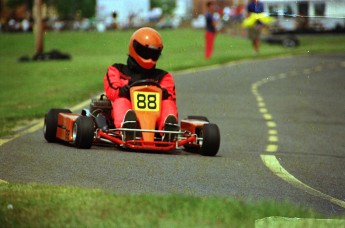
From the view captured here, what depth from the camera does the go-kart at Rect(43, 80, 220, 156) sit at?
13547 mm

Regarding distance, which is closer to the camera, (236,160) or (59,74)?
(236,160)

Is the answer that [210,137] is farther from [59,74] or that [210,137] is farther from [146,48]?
[59,74]

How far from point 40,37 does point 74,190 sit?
39.3m

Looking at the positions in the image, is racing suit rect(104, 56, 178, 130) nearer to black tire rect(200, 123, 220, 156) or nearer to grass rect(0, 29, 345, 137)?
black tire rect(200, 123, 220, 156)

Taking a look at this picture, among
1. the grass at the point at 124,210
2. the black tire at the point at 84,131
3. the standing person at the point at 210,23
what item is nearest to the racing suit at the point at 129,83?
the black tire at the point at 84,131

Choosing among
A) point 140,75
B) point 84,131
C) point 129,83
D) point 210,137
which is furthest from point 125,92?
point 210,137

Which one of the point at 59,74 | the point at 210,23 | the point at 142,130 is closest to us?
the point at 142,130

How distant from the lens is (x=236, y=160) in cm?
1340

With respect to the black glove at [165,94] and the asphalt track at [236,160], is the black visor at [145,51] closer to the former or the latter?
the black glove at [165,94]

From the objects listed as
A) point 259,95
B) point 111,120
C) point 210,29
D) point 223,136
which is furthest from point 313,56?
point 111,120

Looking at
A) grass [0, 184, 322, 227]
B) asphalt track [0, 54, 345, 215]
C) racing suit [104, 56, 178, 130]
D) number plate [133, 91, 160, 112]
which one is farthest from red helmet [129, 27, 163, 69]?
grass [0, 184, 322, 227]

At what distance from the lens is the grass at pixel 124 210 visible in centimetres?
756

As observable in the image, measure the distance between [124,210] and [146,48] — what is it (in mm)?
6496

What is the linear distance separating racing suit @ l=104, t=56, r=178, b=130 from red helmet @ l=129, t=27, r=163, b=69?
0.34 feet
